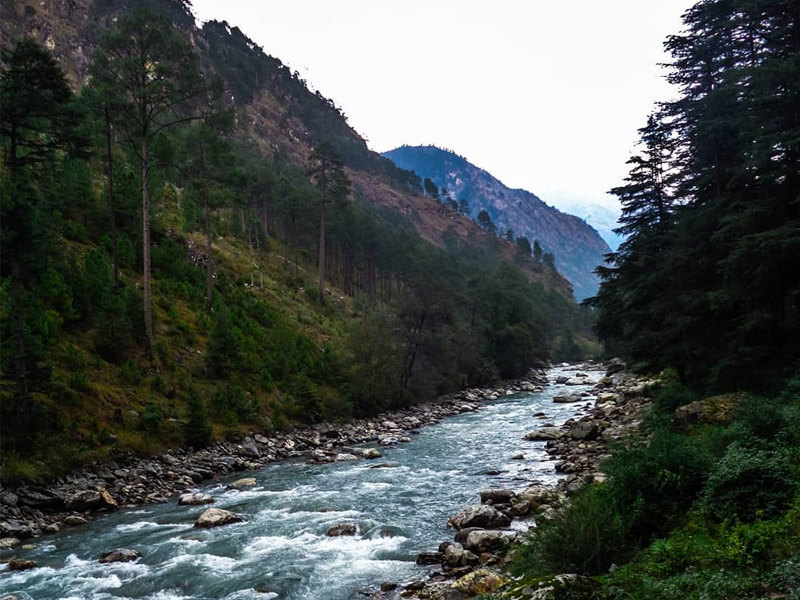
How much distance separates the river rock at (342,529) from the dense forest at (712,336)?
6003mm

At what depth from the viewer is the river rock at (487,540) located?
1061cm

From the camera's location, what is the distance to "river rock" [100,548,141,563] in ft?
37.4

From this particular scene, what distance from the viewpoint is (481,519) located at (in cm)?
1245

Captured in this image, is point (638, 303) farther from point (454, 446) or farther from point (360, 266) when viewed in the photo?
point (360, 266)

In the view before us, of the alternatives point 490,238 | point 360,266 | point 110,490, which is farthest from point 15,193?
point 490,238

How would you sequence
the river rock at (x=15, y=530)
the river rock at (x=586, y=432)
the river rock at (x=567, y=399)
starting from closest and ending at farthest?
1. the river rock at (x=15, y=530)
2. the river rock at (x=586, y=432)
3. the river rock at (x=567, y=399)

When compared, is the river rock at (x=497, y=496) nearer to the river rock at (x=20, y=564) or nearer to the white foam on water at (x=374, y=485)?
the white foam on water at (x=374, y=485)

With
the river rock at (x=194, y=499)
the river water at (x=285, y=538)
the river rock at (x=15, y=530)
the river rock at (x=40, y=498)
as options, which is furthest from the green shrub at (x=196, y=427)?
the river rock at (x=15, y=530)

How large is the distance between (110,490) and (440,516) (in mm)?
10630

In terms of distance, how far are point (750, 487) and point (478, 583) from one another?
4.43m

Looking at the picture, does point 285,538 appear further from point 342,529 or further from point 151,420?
point 151,420

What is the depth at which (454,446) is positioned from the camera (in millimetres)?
24953

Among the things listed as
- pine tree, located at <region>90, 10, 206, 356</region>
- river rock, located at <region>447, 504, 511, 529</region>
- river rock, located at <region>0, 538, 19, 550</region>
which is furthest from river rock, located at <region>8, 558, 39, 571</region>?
pine tree, located at <region>90, 10, 206, 356</region>

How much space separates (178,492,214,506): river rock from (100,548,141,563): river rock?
13.3ft
